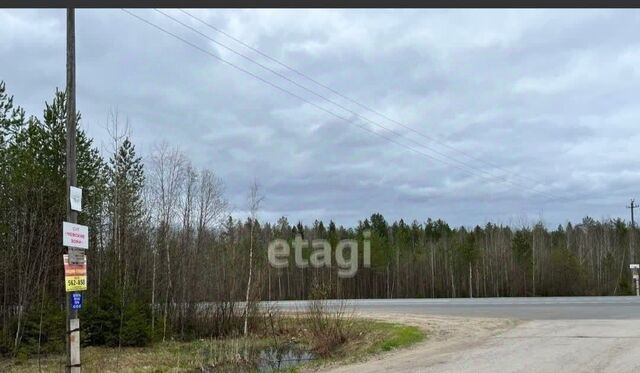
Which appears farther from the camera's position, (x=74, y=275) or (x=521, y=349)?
(x=521, y=349)

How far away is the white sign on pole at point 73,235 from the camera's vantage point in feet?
37.6

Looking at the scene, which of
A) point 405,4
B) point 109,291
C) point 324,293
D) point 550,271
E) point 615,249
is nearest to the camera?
point 405,4

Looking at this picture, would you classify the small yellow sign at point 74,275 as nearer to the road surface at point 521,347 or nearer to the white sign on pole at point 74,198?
the white sign on pole at point 74,198

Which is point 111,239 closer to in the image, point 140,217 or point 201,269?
point 140,217

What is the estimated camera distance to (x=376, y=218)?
366 feet

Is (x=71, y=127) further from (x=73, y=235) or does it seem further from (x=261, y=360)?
(x=261, y=360)

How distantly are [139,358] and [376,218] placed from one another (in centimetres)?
9184

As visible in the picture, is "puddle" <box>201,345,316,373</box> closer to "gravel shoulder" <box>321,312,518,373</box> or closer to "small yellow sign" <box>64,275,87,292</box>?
"gravel shoulder" <box>321,312,518,373</box>

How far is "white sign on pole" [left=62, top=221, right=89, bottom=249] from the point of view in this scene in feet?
37.6

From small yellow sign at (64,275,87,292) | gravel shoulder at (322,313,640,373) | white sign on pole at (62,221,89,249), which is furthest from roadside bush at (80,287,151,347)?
Result: white sign on pole at (62,221,89,249)

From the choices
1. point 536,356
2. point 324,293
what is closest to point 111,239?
point 324,293

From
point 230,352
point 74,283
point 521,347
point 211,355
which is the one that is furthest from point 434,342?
point 74,283

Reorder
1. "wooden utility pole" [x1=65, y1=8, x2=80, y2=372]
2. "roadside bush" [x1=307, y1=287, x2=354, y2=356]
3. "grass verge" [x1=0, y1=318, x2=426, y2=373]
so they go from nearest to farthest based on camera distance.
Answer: "wooden utility pole" [x1=65, y1=8, x2=80, y2=372] < "grass verge" [x1=0, y1=318, x2=426, y2=373] < "roadside bush" [x1=307, y1=287, x2=354, y2=356]

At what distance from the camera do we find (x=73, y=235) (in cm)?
1173
